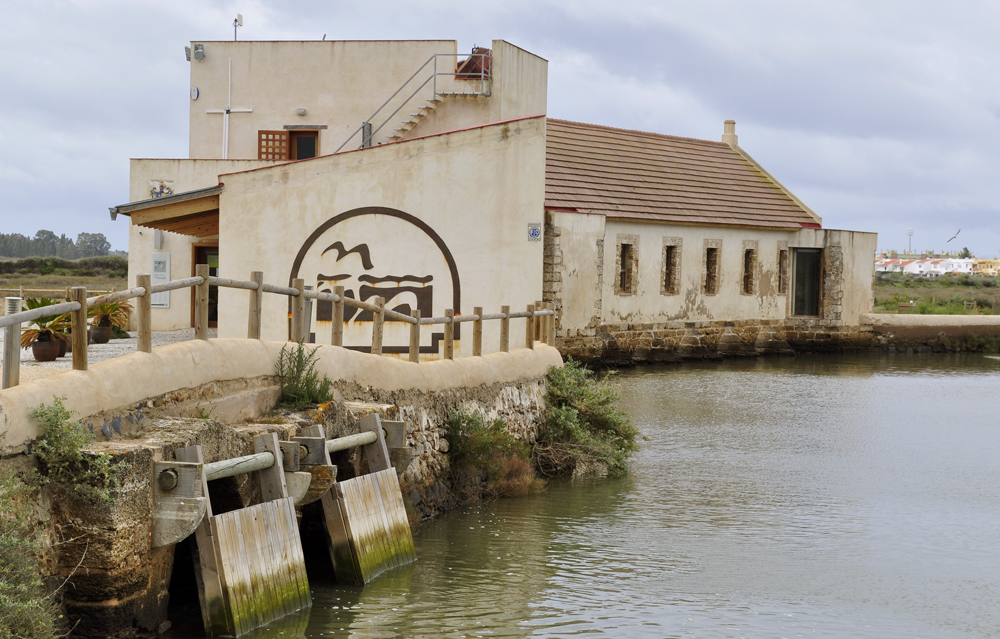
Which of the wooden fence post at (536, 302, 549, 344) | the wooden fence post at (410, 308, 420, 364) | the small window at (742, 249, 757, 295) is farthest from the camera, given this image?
the small window at (742, 249, 757, 295)

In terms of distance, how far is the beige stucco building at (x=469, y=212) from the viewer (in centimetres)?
1627

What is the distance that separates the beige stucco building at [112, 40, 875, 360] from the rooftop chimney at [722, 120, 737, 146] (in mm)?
730

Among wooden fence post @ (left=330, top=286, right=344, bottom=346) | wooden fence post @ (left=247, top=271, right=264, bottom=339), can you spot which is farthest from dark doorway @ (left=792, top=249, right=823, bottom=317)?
wooden fence post @ (left=247, top=271, right=264, bottom=339)

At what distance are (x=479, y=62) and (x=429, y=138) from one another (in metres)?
7.63

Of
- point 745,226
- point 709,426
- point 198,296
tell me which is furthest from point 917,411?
point 198,296

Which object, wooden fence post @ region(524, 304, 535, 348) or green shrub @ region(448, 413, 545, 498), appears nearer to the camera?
green shrub @ region(448, 413, 545, 498)

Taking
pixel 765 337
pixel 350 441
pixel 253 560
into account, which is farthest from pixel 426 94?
Answer: pixel 253 560

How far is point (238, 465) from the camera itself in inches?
306

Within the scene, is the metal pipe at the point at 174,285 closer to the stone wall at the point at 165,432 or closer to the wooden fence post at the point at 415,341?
the stone wall at the point at 165,432

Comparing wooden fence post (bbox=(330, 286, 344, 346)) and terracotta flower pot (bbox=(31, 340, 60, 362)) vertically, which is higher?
wooden fence post (bbox=(330, 286, 344, 346))

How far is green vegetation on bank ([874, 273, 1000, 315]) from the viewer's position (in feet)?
134

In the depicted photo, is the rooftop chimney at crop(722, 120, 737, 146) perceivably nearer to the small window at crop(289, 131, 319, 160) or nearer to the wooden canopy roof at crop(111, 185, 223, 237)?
the small window at crop(289, 131, 319, 160)

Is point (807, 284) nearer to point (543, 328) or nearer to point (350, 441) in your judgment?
point (543, 328)

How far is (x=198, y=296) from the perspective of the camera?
27.9 ft
